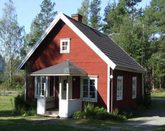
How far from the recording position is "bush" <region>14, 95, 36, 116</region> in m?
25.5

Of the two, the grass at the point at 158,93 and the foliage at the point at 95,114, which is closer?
the foliage at the point at 95,114

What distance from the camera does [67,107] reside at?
2348 centimetres

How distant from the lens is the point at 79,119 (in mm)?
22641

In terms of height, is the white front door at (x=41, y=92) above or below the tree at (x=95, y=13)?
below

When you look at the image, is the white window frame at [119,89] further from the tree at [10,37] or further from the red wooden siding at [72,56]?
the tree at [10,37]

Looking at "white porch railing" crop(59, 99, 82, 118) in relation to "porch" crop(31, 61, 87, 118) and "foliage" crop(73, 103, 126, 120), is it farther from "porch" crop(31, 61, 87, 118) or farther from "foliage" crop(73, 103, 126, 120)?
"foliage" crop(73, 103, 126, 120)

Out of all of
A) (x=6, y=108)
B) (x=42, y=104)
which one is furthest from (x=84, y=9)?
(x=42, y=104)

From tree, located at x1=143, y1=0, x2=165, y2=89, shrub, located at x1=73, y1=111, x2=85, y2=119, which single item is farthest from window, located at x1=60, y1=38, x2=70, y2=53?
tree, located at x1=143, y1=0, x2=165, y2=89

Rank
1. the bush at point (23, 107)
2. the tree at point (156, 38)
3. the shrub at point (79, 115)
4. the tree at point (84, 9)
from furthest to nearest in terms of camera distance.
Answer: the tree at point (84, 9)
the tree at point (156, 38)
the bush at point (23, 107)
the shrub at point (79, 115)

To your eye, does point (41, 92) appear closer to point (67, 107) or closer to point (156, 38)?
point (67, 107)

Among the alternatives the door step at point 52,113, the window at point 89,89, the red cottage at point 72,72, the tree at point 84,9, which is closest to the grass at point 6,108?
the red cottage at point 72,72

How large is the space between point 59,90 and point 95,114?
3.74m

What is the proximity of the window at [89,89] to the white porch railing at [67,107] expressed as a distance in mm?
967

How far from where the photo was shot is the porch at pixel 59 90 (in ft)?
77.9
